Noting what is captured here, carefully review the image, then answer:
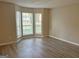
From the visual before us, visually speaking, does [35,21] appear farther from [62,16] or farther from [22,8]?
[62,16]

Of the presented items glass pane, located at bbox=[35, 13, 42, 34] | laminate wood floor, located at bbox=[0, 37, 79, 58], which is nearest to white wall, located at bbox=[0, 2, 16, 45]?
laminate wood floor, located at bbox=[0, 37, 79, 58]

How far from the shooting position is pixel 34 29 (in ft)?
27.3

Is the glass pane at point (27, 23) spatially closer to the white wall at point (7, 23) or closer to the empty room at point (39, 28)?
the empty room at point (39, 28)

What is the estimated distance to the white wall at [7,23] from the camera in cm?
555

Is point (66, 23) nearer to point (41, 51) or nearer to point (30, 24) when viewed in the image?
point (41, 51)

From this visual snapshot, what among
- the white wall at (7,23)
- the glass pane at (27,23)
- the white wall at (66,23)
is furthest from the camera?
the glass pane at (27,23)

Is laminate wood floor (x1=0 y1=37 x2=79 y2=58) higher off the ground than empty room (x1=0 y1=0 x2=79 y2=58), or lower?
lower

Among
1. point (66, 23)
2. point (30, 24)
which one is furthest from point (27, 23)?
point (66, 23)

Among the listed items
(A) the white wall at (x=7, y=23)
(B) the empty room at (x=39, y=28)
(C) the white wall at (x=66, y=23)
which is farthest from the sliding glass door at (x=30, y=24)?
(A) the white wall at (x=7, y=23)

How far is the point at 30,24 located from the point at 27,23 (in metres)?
0.29

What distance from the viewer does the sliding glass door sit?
7.55 m

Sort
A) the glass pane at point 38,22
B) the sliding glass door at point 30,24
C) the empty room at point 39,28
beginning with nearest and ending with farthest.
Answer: the empty room at point 39,28
the sliding glass door at point 30,24
the glass pane at point 38,22

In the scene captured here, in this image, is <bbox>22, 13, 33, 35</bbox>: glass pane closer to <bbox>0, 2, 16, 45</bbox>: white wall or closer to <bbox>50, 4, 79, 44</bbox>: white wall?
<bbox>50, 4, 79, 44</bbox>: white wall

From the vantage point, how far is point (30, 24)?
8.16m
